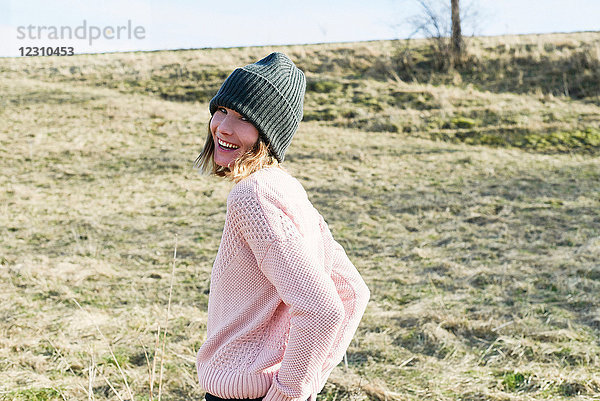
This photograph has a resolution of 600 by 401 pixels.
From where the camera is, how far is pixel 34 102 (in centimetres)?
1355

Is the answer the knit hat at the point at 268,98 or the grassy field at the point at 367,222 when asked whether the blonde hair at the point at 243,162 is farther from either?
the grassy field at the point at 367,222

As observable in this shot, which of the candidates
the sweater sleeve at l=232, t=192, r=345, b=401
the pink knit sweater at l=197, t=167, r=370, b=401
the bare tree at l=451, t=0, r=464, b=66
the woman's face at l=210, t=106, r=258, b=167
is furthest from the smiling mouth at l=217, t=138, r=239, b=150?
the bare tree at l=451, t=0, r=464, b=66

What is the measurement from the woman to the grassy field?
2.60 ft

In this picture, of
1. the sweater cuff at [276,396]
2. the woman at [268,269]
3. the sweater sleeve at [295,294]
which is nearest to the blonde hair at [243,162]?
the woman at [268,269]

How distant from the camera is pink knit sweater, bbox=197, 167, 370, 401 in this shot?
1.39m

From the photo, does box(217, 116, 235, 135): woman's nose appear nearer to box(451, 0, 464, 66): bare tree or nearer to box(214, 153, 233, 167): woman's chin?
box(214, 153, 233, 167): woman's chin

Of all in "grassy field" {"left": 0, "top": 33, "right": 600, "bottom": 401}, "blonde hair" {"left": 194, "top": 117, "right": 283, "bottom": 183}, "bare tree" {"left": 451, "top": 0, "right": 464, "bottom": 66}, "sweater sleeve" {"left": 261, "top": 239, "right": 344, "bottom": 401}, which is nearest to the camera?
"sweater sleeve" {"left": 261, "top": 239, "right": 344, "bottom": 401}

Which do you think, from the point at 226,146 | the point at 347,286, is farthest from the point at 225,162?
the point at 347,286

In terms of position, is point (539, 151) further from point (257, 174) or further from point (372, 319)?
point (257, 174)

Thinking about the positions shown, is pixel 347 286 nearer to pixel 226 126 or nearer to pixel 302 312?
pixel 302 312

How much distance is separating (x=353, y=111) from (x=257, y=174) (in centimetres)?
1204

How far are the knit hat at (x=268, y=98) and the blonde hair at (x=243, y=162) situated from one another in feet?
0.10

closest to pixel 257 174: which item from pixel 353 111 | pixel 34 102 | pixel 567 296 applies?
pixel 567 296

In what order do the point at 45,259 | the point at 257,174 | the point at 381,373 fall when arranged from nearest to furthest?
the point at 257,174
the point at 381,373
the point at 45,259
